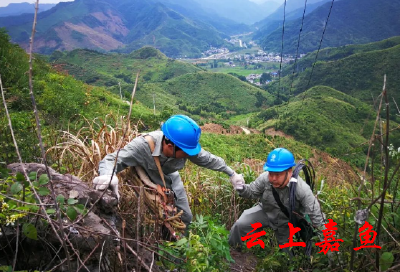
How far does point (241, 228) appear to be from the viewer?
348 cm

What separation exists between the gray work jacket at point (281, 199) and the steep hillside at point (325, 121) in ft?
87.1

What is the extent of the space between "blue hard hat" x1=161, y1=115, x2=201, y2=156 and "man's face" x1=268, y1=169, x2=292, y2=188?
1.05 meters

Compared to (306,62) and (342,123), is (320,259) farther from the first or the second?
(306,62)

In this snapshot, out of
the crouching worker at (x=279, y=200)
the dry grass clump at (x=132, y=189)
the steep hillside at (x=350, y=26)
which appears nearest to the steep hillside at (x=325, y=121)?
the crouching worker at (x=279, y=200)

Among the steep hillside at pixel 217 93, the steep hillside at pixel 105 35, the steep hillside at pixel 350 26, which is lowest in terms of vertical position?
the steep hillside at pixel 217 93

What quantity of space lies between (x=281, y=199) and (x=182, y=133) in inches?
59.3

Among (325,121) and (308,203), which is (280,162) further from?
(325,121)

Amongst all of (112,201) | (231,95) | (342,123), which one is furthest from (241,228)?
(231,95)

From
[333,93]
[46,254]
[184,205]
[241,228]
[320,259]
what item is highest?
[46,254]

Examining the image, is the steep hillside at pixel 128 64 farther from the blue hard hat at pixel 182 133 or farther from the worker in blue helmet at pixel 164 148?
the blue hard hat at pixel 182 133

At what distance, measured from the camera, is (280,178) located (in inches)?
124

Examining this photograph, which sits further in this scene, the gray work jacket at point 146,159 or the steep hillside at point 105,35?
the steep hillside at point 105,35

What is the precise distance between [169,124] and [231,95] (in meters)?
59.5

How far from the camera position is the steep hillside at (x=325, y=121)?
3388 centimetres
